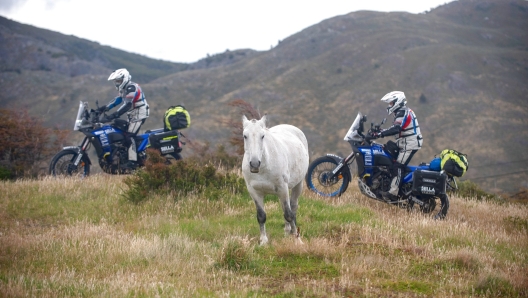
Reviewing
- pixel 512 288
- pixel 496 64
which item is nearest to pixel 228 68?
pixel 496 64

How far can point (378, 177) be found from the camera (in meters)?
12.2

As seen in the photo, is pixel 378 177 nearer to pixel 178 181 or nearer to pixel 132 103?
pixel 178 181

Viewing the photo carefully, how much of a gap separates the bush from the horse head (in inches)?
136

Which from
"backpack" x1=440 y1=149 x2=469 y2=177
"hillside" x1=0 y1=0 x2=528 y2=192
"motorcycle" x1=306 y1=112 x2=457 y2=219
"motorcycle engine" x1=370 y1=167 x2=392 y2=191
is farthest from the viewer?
"hillside" x1=0 y1=0 x2=528 y2=192

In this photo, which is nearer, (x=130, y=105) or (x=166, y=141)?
(x=130, y=105)

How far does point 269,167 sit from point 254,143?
76 centimetres

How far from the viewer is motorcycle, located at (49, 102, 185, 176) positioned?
1361 cm

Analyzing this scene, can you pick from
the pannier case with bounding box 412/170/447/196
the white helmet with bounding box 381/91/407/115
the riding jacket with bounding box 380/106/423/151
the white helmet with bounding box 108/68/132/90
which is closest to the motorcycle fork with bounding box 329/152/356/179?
the riding jacket with bounding box 380/106/423/151

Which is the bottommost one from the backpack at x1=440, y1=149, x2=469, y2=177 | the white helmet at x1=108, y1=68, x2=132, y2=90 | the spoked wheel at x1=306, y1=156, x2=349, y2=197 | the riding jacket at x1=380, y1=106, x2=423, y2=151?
the spoked wheel at x1=306, y1=156, x2=349, y2=197

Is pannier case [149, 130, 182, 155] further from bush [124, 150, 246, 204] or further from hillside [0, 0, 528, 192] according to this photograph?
hillside [0, 0, 528, 192]

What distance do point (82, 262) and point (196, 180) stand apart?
4.76 meters

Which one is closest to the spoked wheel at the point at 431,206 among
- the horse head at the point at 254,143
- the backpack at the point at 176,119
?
the horse head at the point at 254,143

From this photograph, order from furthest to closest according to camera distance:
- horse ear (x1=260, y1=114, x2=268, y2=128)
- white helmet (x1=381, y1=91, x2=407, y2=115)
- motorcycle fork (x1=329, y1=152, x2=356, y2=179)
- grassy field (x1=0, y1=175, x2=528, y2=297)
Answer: motorcycle fork (x1=329, y1=152, x2=356, y2=179) < white helmet (x1=381, y1=91, x2=407, y2=115) < horse ear (x1=260, y1=114, x2=268, y2=128) < grassy field (x1=0, y1=175, x2=528, y2=297)

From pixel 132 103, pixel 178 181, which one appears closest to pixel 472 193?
pixel 178 181
